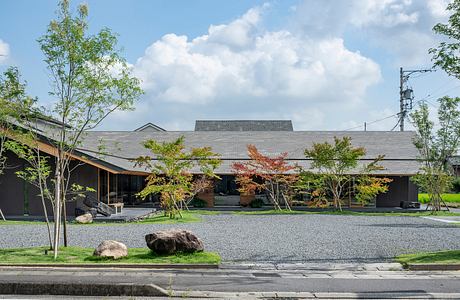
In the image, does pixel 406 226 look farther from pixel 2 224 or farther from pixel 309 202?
pixel 2 224

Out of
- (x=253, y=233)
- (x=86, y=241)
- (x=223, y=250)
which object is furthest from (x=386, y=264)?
(x=86, y=241)

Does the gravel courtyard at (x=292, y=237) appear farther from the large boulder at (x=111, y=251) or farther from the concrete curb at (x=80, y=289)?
the concrete curb at (x=80, y=289)

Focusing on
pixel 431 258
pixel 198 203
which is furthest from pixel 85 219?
pixel 431 258

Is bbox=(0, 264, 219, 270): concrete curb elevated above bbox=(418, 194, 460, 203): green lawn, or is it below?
above

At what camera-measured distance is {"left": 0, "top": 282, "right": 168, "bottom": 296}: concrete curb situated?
7.28 meters

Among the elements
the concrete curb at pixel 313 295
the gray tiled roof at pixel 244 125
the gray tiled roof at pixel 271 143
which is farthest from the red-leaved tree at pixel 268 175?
the gray tiled roof at pixel 244 125

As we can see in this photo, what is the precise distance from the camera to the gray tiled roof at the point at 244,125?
41875 millimetres

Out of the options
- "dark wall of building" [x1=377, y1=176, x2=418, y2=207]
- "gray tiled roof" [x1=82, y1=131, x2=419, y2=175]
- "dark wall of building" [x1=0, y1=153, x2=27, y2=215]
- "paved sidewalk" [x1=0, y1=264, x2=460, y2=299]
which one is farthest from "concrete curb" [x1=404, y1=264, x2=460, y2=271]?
"dark wall of building" [x1=377, y1=176, x2=418, y2=207]

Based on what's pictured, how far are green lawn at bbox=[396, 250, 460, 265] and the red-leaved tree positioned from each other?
13.0m

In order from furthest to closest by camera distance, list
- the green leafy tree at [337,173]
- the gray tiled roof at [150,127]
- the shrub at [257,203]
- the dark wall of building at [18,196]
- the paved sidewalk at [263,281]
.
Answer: the gray tiled roof at [150,127]
the shrub at [257,203]
the green leafy tree at [337,173]
the dark wall of building at [18,196]
the paved sidewalk at [263,281]

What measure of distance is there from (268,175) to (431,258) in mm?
13988

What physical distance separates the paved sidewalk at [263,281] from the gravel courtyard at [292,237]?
3.93ft

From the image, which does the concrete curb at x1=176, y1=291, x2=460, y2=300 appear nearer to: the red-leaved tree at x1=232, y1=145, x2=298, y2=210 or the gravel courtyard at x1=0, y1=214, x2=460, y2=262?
the gravel courtyard at x1=0, y1=214, x2=460, y2=262

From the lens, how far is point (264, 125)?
42.2m
